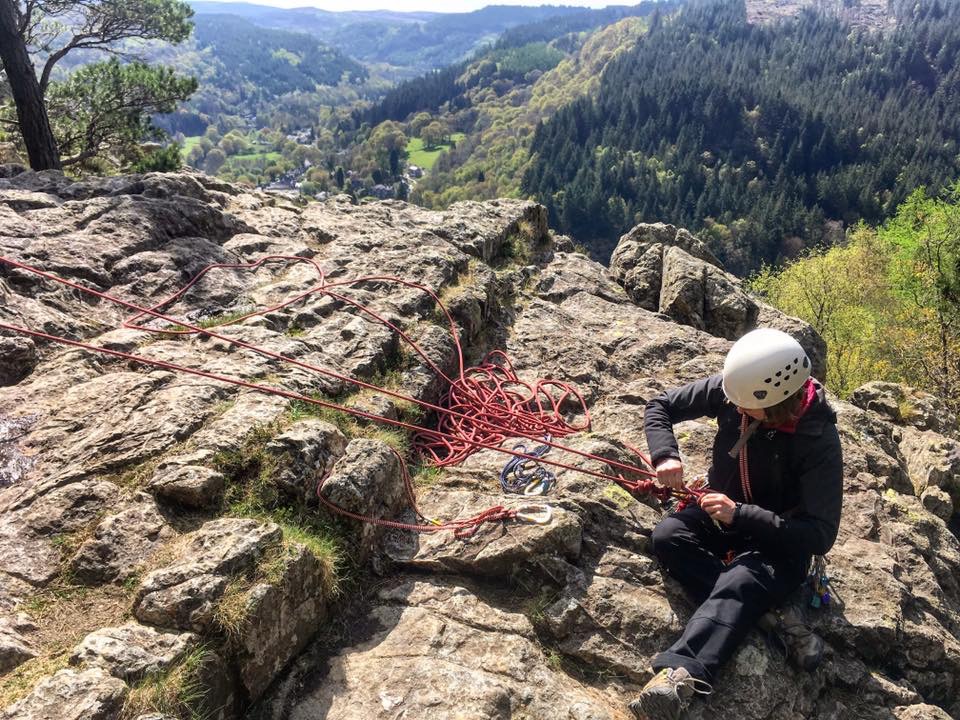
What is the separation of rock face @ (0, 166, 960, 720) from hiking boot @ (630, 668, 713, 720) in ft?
0.69

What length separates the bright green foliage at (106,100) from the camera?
16766 millimetres

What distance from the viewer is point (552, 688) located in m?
4.41

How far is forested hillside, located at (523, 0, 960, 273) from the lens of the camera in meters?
121

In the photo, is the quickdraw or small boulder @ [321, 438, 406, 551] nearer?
the quickdraw

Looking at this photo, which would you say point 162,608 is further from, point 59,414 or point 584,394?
point 584,394

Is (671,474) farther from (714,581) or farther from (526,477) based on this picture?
(526,477)

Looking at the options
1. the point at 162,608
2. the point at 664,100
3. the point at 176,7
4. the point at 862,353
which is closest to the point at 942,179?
the point at 664,100

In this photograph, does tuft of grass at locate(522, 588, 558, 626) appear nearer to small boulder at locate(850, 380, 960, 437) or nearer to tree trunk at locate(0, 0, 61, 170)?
small boulder at locate(850, 380, 960, 437)

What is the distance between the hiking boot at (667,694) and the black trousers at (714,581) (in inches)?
3.0

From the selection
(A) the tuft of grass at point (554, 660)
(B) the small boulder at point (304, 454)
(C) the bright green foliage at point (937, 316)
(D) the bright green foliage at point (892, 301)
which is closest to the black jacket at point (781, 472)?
(A) the tuft of grass at point (554, 660)

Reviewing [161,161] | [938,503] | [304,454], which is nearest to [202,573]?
[304,454]

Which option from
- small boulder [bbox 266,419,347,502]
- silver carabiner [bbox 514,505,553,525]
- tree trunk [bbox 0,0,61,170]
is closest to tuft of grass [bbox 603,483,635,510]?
silver carabiner [bbox 514,505,553,525]

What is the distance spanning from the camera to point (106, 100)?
55.3 feet

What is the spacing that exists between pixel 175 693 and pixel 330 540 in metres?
1.66
